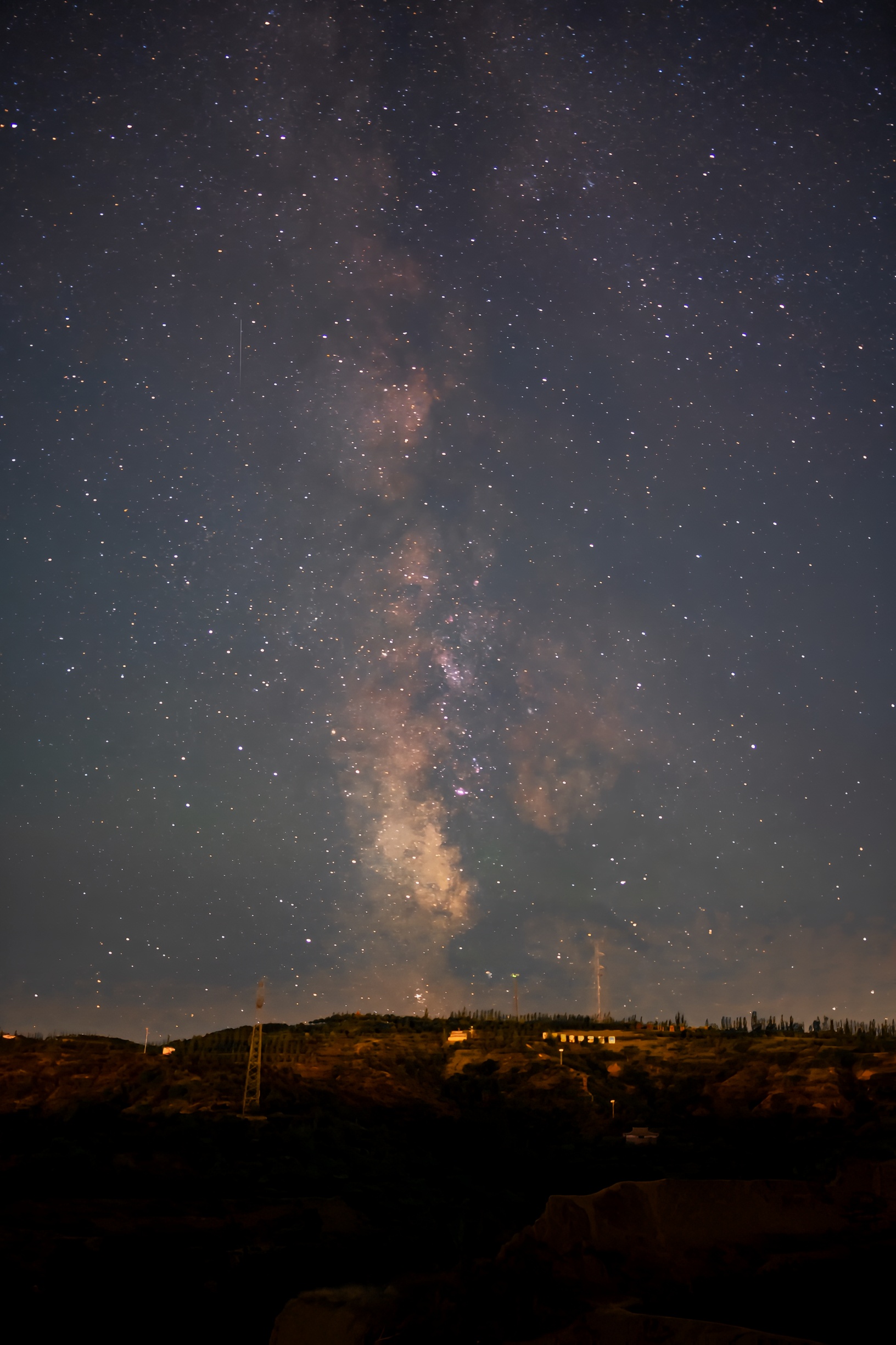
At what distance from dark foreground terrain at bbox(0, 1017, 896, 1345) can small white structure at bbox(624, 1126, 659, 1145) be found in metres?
0.38

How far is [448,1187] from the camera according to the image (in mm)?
25547

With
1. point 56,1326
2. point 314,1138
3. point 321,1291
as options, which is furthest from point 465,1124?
point 321,1291

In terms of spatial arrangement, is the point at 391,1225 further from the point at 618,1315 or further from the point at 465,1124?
the point at 618,1315

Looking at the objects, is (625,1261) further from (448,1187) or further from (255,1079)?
(255,1079)

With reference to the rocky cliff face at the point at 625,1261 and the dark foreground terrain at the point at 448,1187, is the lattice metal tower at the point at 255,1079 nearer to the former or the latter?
the dark foreground terrain at the point at 448,1187

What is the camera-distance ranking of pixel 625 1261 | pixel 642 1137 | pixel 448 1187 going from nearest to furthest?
pixel 625 1261 < pixel 448 1187 < pixel 642 1137

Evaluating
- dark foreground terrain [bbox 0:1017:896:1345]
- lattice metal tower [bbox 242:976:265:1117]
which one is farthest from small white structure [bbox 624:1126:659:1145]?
lattice metal tower [bbox 242:976:265:1117]

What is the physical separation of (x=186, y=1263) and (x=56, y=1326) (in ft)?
9.85

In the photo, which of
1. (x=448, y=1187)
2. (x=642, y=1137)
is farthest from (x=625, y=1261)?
(x=642, y=1137)

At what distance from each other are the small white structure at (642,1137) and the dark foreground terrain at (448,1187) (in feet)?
1.25

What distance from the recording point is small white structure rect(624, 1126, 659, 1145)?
89.9 ft

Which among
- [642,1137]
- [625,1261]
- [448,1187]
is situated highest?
[625,1261]

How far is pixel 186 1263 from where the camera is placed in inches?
729

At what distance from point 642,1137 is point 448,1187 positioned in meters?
6.82
